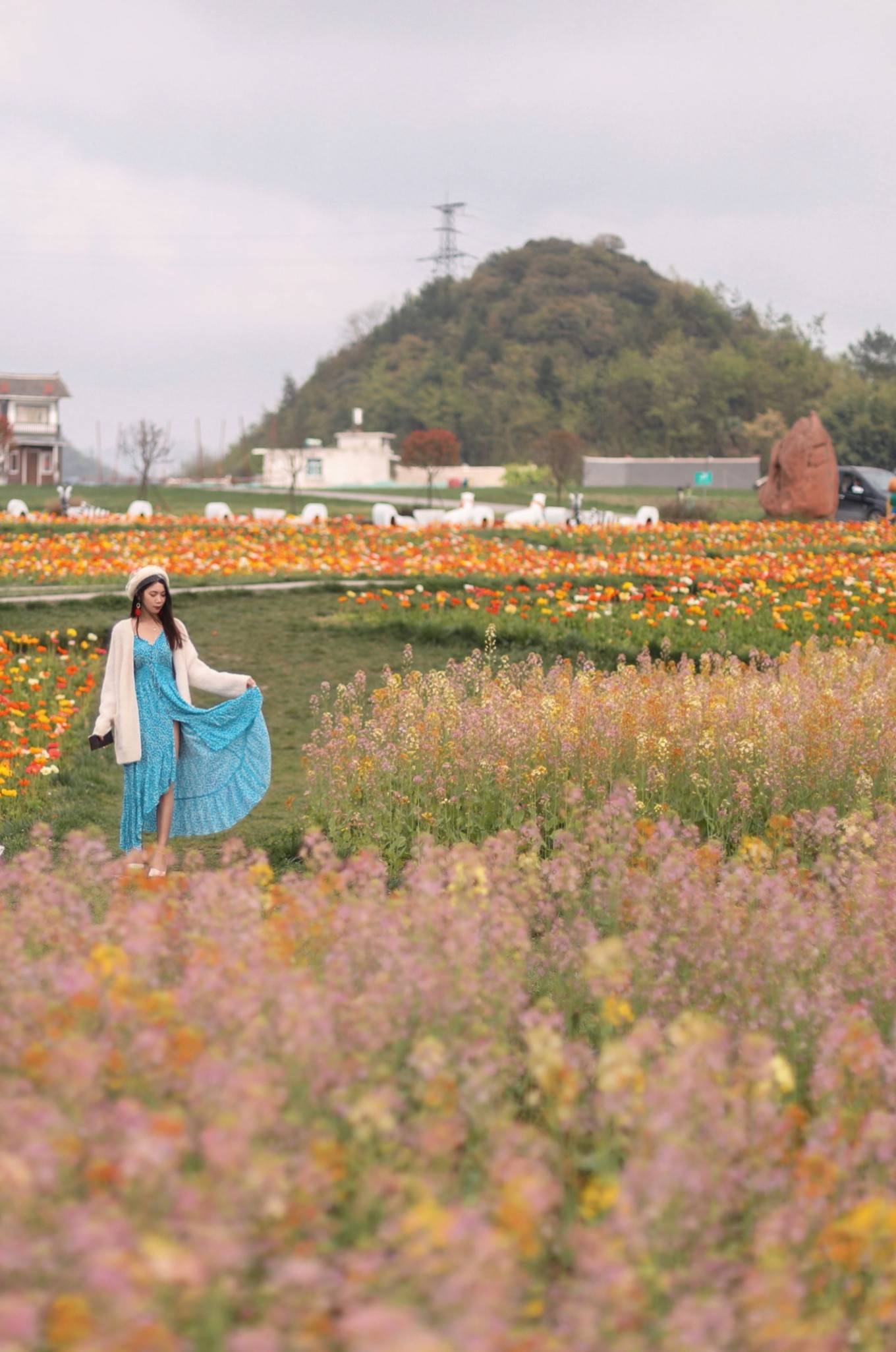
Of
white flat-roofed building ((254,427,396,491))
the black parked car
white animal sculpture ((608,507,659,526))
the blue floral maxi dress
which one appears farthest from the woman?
white flat-roofed building ((254,427,396,491))

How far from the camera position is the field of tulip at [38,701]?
8.12m

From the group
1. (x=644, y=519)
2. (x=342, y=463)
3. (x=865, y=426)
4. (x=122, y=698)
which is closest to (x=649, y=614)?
(x=122, y=698)

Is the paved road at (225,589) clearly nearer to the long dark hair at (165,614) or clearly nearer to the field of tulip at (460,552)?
the field of tulip at (460,552)

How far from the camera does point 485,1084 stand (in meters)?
2.83

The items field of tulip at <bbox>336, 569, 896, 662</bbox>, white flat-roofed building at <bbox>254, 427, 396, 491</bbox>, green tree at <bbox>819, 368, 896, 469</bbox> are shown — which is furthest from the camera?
white flat-roofed building at <bbox>254, 427, 396, 491</bbox>

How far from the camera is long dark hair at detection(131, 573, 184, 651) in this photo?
6895 millimetres

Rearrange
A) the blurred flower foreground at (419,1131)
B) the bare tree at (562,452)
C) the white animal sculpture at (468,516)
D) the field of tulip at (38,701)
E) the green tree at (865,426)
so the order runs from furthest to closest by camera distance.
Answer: the green tree at (865,426) < the bare tree at (562,452) < the white animal sculpture at (468,516) < the field of tulip at (38,701) < the blurred flower foreground at (419,1131)

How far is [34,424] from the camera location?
6506cm

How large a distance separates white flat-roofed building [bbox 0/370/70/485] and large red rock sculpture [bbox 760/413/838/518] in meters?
41.2

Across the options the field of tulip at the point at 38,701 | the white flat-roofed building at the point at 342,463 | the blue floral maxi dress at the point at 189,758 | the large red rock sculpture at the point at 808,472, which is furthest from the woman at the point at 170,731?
the white flat-roofed building at the point at 342,463

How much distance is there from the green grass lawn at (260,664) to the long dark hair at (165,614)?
44.5 inches

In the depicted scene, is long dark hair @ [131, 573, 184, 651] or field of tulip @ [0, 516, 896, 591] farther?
Answer: field of tulip @ [0, 516, 896, 591]

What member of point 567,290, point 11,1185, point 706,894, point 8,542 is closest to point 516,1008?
point 706,894

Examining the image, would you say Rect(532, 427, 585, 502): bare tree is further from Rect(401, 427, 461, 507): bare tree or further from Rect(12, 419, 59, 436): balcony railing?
Rect(12, 419, 59, 436): balcony railing
